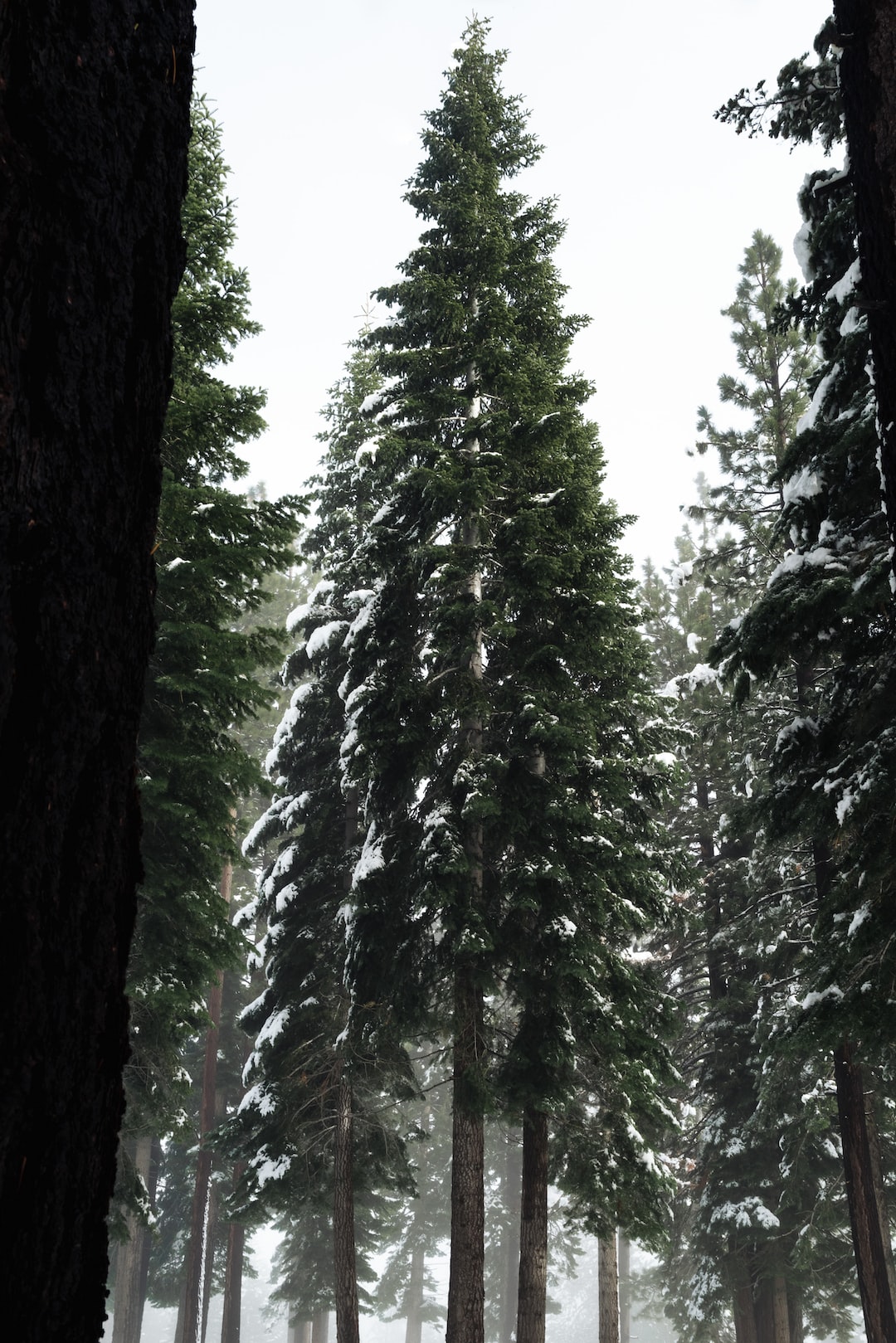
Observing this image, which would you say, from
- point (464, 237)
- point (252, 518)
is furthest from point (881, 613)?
point (464, 237)

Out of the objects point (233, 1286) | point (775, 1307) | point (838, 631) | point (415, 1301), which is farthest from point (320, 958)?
point (415, 1301)

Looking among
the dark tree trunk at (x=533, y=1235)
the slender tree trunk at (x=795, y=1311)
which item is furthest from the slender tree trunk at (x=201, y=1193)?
the slender tree trunk at (x=795, y=1311)

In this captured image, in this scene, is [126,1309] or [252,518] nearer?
[252,518]

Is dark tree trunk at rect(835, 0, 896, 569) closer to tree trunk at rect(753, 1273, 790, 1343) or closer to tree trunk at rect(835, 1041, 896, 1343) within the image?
tree trunk at rect(835, 1041, 896, 1343)

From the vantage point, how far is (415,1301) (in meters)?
46.7

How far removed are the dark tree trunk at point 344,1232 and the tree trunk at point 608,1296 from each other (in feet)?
17.8

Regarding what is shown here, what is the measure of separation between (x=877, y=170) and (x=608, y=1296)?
20.7 m

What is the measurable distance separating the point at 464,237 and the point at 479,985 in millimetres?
10860

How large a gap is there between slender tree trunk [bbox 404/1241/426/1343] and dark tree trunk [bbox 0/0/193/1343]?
49.5 metres

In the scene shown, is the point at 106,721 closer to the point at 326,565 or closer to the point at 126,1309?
the point at 326,565

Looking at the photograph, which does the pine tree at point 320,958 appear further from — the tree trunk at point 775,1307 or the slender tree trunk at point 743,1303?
the tree trunk at point 775,1307

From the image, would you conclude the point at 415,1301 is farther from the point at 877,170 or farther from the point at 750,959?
the point at 877,170

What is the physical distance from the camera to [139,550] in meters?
1.54

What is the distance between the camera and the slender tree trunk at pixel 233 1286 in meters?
26.3
